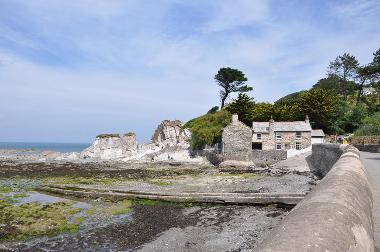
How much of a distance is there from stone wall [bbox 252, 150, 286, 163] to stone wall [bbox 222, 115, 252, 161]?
158 cm

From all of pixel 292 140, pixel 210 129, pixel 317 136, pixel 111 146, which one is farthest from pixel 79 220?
pixel 111 146

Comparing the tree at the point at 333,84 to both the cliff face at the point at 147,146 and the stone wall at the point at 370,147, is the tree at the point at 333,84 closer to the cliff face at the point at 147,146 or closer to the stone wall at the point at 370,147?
the cliff face at the point at 147,146

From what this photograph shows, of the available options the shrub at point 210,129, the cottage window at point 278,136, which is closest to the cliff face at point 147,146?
the shrub at point 210,129

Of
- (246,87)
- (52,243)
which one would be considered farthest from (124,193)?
(246,87)

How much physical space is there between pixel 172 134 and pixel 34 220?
7050cm

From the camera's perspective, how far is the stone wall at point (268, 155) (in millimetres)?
56697

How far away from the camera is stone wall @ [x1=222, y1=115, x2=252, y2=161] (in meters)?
56.4

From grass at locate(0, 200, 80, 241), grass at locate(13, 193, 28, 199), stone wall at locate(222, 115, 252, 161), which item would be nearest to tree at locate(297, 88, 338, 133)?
stone wall at locate(222, 115, 252, 161)

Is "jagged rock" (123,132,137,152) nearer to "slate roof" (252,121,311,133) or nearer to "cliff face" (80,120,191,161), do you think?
"cliff face" (80,120,191,161)

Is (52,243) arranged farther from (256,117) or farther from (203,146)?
(256,117)

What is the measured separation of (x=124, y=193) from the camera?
26438 mm

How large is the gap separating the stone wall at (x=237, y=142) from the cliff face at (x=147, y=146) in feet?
53.1

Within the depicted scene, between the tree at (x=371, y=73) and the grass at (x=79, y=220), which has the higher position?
the tree at (x=371, y=73)

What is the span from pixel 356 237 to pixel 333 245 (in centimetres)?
65
